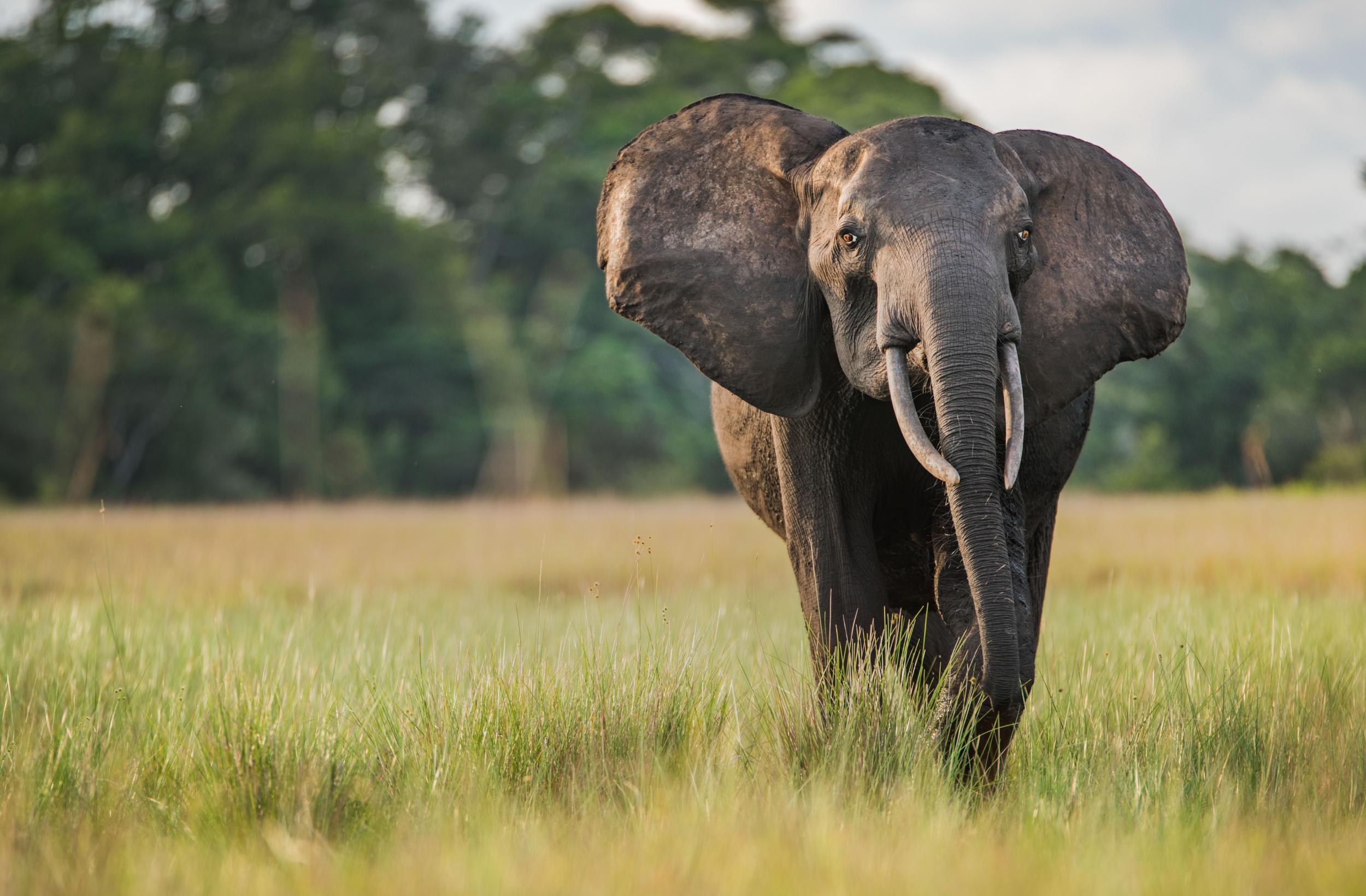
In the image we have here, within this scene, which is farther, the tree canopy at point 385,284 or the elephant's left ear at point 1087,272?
the tree canopy at point 385,284

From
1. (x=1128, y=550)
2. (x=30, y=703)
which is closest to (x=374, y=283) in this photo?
(x=1128, y=550)

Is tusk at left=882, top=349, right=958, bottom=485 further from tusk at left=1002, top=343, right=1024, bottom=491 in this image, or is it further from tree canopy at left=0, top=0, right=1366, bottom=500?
tree canopy at left=0, top=0, right=1366, bottom=500

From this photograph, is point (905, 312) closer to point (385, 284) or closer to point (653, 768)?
point (653, 768)

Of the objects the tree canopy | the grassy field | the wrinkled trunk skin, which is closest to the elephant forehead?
the wrinkled trunk skin

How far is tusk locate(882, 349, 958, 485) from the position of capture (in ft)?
11.8

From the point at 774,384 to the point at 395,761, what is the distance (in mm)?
1501

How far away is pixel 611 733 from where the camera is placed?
405 centimetres

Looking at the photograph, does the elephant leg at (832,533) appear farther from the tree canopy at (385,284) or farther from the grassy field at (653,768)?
the tree canopy at (385,284)

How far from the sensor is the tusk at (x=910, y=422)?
11.8 feet

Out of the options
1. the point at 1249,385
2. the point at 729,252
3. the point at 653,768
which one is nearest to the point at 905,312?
the point at 729,252

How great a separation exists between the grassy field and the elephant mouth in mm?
785

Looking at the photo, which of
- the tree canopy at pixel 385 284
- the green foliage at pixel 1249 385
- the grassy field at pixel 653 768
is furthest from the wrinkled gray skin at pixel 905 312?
the green foliage at pixel 1249 385

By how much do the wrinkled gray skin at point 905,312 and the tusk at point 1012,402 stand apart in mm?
20

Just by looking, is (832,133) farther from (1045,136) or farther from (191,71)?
(191,71)
